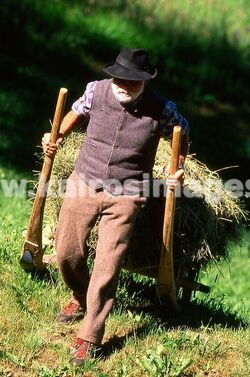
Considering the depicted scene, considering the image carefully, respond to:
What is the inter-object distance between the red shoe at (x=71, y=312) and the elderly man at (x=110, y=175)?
1.29ft

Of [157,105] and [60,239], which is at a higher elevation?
[157,105]

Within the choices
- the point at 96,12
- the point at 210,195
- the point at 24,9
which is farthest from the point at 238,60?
the point at 210,195

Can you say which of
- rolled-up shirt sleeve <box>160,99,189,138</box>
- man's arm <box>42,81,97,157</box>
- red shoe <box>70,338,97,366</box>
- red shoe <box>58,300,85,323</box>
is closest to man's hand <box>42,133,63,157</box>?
man's arm <box>42,81,97,157</box>

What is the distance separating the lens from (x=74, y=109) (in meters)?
5.74

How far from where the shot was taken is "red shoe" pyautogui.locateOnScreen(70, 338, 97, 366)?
543 centimetres

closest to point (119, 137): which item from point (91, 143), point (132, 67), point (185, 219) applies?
point (91, 143)

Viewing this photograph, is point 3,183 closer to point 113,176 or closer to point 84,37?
point 113,176

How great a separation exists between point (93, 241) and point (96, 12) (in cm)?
903

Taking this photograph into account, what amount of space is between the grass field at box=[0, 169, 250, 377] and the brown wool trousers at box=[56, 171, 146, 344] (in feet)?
0.79

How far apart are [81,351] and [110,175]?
104cm

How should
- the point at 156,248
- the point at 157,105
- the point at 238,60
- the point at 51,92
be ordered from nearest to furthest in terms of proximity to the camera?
the point at 157,105, the point at 156,248, the point at 51,92, the point at 238,60

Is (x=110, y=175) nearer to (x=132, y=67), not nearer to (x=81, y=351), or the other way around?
(x=132, y=67)

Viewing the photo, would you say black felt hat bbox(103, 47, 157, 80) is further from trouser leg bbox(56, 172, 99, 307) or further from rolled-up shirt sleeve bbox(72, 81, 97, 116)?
trouser leg bbox(56, 172, 99, 307)

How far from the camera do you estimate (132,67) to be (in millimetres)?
5340
